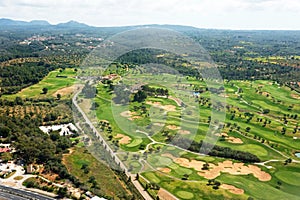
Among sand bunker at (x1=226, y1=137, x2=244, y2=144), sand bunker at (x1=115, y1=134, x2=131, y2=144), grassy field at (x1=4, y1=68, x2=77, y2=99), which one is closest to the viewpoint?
sand bunker at (x1=115, y1=134, x2=131, y2=144)

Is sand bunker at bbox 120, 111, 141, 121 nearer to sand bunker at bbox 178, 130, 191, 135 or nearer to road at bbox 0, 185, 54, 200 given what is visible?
sand bunker at bbox 178, 130, 191, 135

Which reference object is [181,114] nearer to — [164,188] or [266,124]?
[266,124]

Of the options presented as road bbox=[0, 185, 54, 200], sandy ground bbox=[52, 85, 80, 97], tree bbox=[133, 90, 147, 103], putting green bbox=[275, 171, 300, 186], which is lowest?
putting green bbox=[275, 171, 300, 186]

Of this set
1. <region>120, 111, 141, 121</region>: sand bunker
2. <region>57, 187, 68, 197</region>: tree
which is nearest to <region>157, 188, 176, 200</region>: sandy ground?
<region>57, 187, 68, 197</region>: tree

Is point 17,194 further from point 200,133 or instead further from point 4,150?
point 200,133

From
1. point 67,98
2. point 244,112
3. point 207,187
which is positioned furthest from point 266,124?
point 67,98

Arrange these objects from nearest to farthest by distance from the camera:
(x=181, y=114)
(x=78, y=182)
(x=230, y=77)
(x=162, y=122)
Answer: (x=78, y=182) < (x=162, y=122) < (x=181, y=114) < (x=230, y=77)
